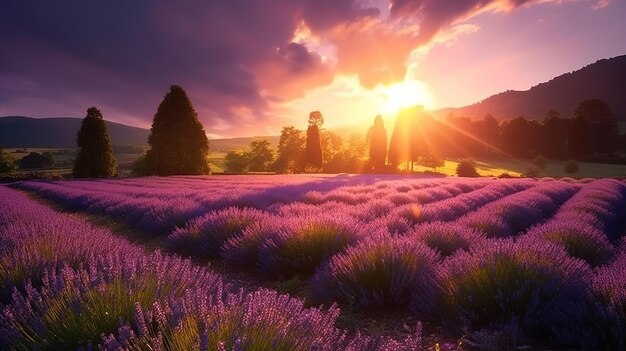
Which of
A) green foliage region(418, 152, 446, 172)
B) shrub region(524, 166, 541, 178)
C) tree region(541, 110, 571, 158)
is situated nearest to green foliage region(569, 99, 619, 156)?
tree region(541, 110, 571, 158)

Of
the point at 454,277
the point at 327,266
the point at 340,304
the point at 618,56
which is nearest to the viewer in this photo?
the point at 454,277

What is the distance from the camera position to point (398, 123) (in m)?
58.8

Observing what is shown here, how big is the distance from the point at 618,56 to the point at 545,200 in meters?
222

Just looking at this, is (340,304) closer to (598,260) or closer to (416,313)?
(416,313)

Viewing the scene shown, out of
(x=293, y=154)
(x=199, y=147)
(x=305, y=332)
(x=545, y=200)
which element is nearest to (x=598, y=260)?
(x=305, y=332)

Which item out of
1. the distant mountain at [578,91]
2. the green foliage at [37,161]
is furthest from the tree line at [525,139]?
the green foliage at [37,161]

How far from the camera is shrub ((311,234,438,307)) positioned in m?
3.36

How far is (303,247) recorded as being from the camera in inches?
181

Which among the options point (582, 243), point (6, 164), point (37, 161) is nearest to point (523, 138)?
point (582, 243)

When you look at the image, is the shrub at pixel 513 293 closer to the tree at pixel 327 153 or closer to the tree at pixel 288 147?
the tree at pixel 327 153

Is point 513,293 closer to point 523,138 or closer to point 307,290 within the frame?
point 307,290

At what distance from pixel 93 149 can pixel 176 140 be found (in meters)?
8.80

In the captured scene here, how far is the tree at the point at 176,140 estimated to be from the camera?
37094 millimetres

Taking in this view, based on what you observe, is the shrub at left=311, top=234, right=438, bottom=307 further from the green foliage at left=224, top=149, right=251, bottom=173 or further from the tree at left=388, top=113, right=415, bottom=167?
the green foliage at left=224, top=149, right=251, bottom=173
